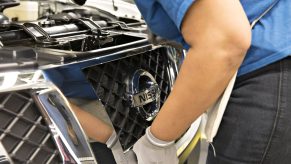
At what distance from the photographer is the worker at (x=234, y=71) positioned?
2.61 feet

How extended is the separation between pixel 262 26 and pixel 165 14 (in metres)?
0.21

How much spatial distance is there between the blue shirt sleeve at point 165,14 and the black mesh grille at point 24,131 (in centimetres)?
32

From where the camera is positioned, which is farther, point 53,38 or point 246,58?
point 53,38

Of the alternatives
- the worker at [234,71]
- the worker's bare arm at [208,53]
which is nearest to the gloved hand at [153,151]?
the worker at [234,71]

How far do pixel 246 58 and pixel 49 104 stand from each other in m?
0.45

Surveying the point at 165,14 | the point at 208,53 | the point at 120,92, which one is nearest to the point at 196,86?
the point at 208,53

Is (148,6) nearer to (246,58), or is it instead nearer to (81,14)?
(246,58)

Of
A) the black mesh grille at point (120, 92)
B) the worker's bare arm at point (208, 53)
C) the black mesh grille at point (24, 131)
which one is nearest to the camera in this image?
the worker's bare arm at point (208, 53)

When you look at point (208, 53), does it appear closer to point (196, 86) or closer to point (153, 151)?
point (196, 86)

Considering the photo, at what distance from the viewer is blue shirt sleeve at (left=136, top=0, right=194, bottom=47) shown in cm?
80

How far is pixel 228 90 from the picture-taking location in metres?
0.90

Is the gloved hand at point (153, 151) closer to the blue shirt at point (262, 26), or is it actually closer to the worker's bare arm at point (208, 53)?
the worker's bare arm at point (208, 53)

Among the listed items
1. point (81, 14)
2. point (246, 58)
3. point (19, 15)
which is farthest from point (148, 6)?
point (19, 15)

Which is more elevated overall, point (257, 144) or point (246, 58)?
point (246, 58)
